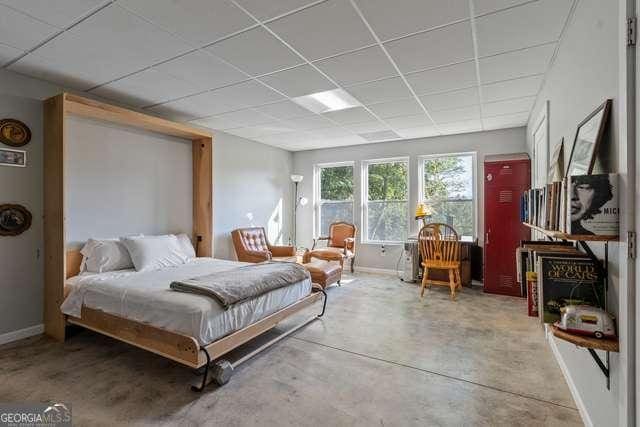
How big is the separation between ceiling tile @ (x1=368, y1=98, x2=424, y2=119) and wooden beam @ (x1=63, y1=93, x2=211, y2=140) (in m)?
2.36

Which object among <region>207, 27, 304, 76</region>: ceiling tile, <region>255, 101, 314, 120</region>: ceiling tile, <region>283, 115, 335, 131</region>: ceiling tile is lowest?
<region>207, 27, 304, 76</region>: ceiling tile

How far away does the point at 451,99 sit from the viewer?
354cm

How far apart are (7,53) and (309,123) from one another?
317 cm

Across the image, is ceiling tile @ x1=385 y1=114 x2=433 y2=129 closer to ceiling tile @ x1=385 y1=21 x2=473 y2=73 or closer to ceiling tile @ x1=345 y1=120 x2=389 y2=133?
ceiling tile @ x1=345 y1=120 x2=389 y2=133

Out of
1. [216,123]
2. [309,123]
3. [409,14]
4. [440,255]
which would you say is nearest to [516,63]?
[409,14]

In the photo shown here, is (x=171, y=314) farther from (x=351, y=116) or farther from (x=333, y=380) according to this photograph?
(x=351, y=116)

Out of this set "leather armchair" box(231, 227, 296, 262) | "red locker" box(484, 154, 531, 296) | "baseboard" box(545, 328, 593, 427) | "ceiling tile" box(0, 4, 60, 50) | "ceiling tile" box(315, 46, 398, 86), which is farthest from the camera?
"leather armchair" box(231, 227, 296, 262)

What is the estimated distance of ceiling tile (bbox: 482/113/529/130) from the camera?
419 cm

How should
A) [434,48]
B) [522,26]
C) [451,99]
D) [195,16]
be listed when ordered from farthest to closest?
[451,99] → [434,48] → [522,26] → [195,16]

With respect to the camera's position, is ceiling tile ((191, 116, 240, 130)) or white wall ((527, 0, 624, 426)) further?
ceiling tile ((191, 116, 240, 130))

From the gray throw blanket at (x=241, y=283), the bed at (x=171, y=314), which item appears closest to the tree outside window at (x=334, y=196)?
the gray throw blanket at (x=241, y=283)

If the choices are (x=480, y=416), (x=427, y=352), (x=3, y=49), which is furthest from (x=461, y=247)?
(x=3, y=49)

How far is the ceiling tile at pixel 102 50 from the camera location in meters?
2.10

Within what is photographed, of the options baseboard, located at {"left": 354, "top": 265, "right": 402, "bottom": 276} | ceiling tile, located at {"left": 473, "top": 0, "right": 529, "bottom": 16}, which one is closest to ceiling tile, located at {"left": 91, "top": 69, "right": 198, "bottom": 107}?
ceiling tile, located at {"left": 473, "top": 0, "right": 529, "bottom": 16}
